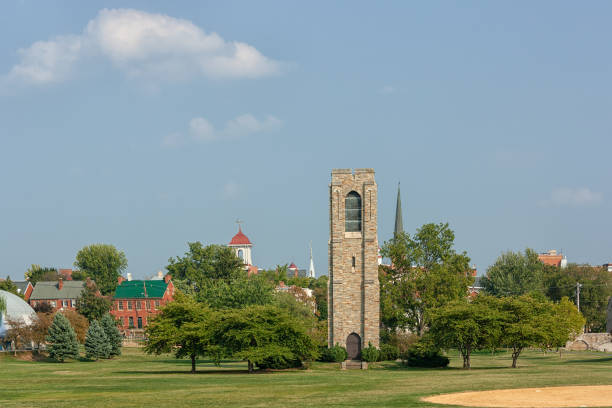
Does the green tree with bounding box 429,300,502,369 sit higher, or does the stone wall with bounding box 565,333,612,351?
the green tree with bounding box 429,300,502,369

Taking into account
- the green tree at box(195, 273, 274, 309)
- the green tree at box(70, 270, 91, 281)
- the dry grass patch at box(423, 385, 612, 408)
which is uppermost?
the green tree at box(70, 270, 91, 281)

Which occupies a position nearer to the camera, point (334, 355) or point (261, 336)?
point (261, 336)

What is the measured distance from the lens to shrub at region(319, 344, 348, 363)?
224 feet

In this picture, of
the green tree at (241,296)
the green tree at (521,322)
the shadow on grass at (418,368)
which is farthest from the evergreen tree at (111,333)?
the green tree at (521,322)

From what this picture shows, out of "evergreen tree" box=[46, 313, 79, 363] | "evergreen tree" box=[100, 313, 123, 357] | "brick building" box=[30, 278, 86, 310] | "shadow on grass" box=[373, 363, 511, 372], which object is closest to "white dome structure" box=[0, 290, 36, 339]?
"evergreen tree" box=[100, 313, 123, 357]

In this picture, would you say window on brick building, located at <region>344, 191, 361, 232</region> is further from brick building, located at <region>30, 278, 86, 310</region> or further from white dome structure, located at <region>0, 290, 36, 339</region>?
brick building, located at <region>30, 278, 86, 310</region>

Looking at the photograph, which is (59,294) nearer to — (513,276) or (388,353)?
(513,276)

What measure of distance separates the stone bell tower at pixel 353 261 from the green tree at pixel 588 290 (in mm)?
61216

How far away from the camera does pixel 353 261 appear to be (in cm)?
7156

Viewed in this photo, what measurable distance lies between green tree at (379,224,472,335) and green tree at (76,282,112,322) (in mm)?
47019

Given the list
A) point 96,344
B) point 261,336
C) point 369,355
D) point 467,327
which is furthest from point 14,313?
point 467,327

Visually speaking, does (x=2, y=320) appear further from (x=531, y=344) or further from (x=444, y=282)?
(x=531, y=344)

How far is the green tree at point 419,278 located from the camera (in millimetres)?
83688

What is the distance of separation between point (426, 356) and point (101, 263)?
12205 centimetres
